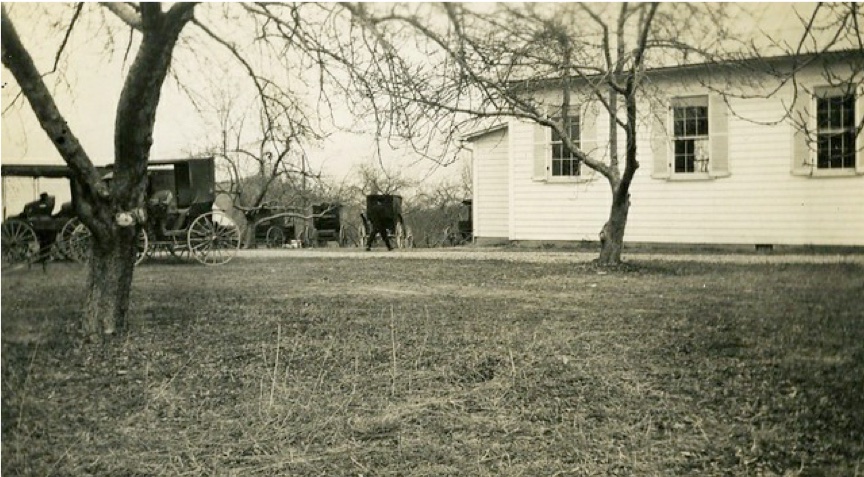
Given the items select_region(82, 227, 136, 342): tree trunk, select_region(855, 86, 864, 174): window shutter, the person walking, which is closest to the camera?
select_region(855, 86, 864, 174): window shutter

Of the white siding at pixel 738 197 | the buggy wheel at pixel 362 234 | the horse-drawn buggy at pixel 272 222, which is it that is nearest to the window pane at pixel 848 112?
the white siding at pixel 738 197

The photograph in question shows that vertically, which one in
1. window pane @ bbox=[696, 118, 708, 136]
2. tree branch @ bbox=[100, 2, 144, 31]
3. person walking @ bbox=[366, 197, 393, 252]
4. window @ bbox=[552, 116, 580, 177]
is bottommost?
person walking @ bbox=[366, 197, 393, 252]

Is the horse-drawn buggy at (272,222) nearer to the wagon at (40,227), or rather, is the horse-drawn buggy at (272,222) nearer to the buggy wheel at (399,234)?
the buggy wheel at (399,234)

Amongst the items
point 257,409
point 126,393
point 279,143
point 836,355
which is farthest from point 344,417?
point 836,355

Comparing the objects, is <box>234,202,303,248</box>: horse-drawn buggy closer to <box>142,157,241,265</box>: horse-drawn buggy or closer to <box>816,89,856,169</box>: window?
<box>142,157,241,265</box>: horse-drawn buggy

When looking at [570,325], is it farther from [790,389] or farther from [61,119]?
[61,119]

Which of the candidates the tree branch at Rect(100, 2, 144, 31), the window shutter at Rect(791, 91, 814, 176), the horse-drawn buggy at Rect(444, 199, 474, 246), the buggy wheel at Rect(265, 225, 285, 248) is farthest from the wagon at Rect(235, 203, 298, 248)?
the window shutter at Rect(791, 91, 814, 176)
